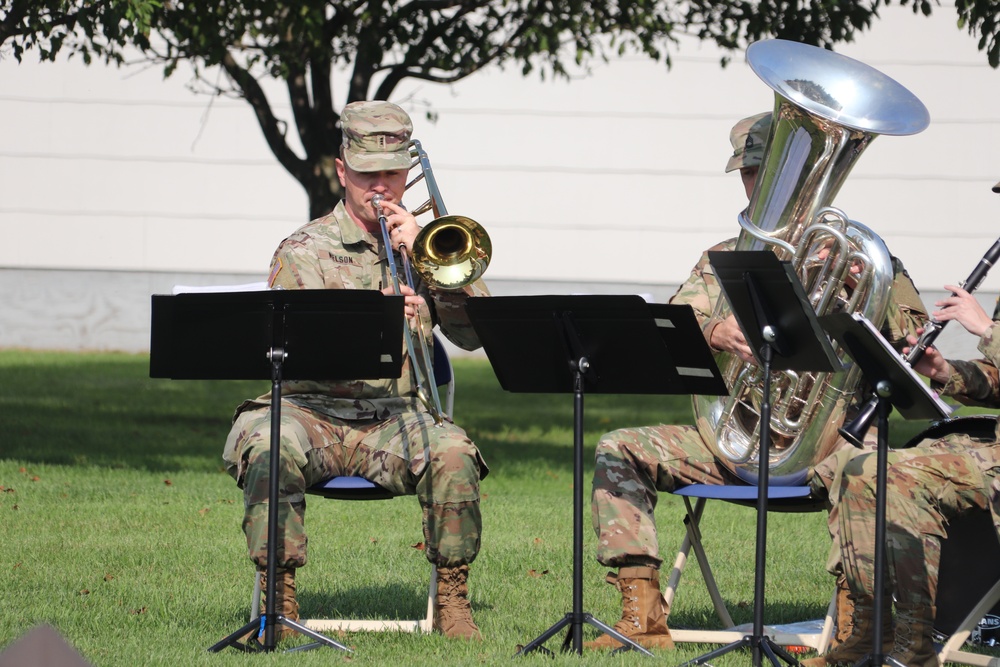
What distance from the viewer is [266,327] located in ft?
→ 14.9

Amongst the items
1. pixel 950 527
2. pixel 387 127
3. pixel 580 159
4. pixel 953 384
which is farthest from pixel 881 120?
pixel 580 159

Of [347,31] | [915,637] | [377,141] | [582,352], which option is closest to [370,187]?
[377,141]

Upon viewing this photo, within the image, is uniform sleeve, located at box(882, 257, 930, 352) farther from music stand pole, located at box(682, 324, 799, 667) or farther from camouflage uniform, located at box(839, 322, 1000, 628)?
music stand pole, located at box(682, 324, 799, 667)

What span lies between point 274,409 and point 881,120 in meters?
2.11

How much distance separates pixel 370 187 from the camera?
5230mm

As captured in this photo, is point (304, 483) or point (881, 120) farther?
point (304, 483)

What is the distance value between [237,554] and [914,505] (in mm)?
3263

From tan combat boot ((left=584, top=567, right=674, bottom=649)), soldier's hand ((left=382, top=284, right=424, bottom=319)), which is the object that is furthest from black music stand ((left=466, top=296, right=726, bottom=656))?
soldier's hand ((left=382, top=284, right=424, bottom=319))

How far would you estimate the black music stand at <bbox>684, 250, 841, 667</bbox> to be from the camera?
4039 millimetres

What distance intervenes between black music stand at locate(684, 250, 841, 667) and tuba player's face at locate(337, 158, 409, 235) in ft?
4.66

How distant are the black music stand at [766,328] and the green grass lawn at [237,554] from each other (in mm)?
642

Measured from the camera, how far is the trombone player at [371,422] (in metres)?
4.83

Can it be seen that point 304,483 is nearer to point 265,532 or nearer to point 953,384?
point 265,532

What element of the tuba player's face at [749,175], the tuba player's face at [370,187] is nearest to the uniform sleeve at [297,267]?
the tuba player's face at [370,187]
